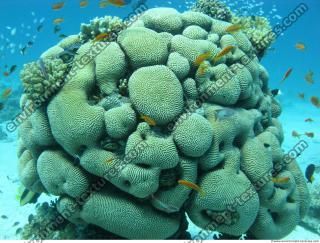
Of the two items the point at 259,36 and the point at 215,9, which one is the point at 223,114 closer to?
the point at 259,36

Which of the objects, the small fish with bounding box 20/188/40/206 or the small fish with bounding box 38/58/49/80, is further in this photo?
the small fish with bounding box 20/188/40/206

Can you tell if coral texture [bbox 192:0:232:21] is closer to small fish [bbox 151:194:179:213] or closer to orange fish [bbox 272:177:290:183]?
orange fish [bbox 272:177:290:183]

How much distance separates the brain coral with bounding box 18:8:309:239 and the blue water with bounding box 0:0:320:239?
2.59 m

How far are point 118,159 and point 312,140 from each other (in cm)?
1505

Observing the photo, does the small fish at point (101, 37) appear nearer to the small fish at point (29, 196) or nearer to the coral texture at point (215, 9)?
the coral texture at point (215, 9)

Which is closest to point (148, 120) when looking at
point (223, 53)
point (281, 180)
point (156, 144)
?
point (156, 144)

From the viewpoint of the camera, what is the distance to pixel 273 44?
8.08 m

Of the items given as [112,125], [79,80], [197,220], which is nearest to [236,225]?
[197,220]

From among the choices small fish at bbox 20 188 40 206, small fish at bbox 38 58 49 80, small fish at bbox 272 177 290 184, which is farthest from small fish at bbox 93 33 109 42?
small fish at bbox 272 177 290 184

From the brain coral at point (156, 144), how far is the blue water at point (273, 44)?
8.50ft

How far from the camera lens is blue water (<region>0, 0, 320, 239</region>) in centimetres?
1806

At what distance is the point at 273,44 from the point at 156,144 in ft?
16.9

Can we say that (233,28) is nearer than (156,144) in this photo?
No

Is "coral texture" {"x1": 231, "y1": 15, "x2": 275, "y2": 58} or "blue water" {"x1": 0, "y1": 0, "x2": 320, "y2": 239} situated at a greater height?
"coral texture" {"x1": 231, "y1": 15, "x2": 275, "y2": 58}
